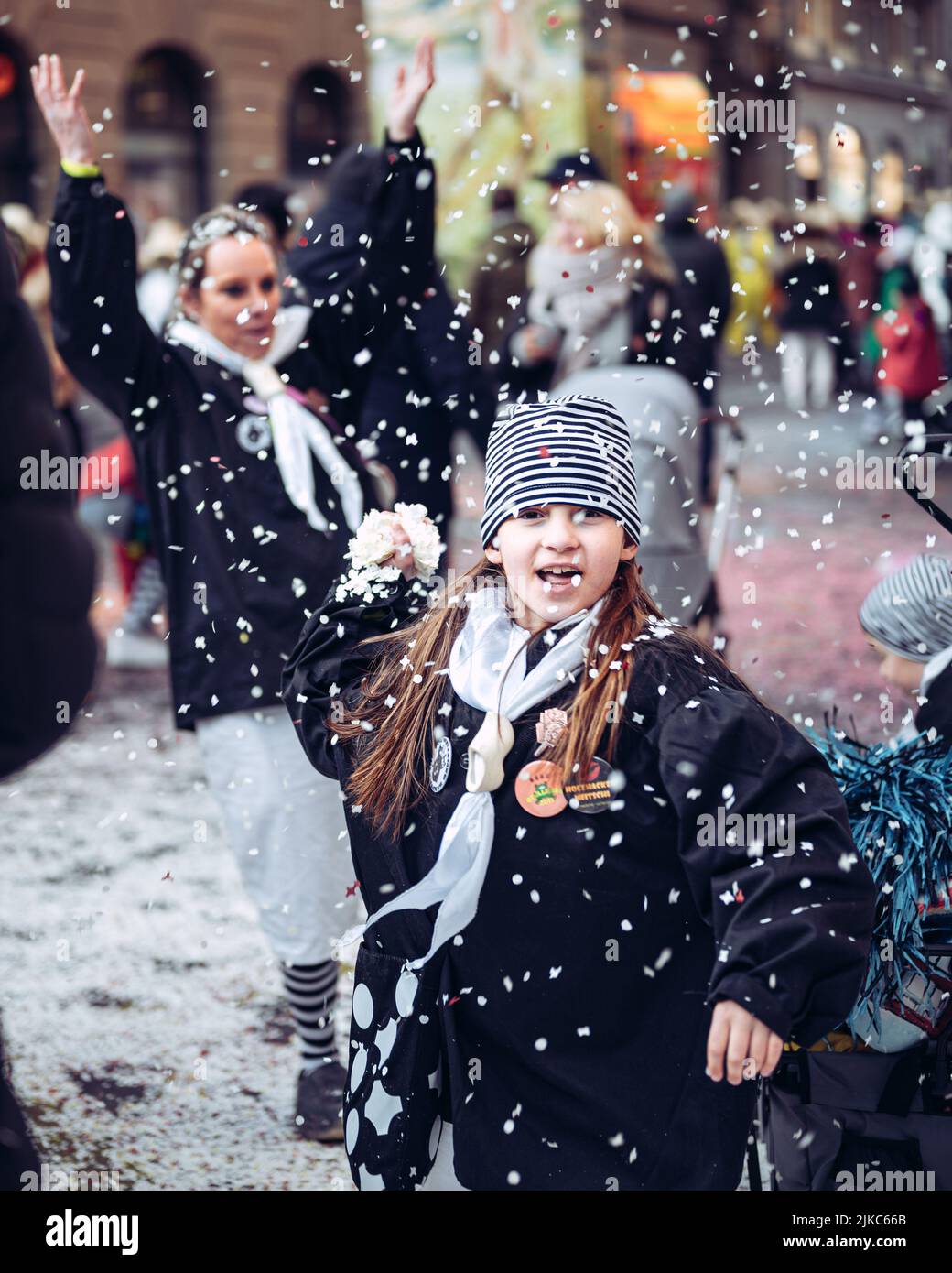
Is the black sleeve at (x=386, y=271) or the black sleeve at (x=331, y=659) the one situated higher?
the black sleeve at (x=386, y=271)

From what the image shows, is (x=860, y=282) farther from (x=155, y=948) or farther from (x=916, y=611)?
(x=916, y=611)

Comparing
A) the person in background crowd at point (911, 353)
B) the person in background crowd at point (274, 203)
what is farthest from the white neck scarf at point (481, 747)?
the person in background crowd at point (911, 353)

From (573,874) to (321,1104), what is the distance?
5.09ft

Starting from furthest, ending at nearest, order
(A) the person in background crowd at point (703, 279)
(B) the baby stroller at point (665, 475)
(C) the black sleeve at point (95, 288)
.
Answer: (A) the person in background crowd at point (703, 279) < (B) the baby stroller at point (665, 475) < (C) the black sleeve at point (95, 288)

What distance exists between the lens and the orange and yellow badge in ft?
8.10

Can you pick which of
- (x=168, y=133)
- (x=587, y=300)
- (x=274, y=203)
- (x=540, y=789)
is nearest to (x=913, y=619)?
(x=540, y=789)

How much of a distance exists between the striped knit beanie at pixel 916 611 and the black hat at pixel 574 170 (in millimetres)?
3133

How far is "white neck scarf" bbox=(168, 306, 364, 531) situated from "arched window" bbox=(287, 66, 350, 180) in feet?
61.1

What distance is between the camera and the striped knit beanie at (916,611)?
321 centimetres

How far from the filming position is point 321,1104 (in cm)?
373

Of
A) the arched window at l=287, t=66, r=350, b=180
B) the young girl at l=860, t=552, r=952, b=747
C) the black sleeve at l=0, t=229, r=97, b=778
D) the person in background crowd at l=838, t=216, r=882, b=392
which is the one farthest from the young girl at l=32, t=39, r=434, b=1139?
the arched window at l=287, t=66, r=350, b=180

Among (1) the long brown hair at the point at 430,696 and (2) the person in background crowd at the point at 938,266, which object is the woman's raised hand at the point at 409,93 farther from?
(2) the person in background crowd at the point at 938,266

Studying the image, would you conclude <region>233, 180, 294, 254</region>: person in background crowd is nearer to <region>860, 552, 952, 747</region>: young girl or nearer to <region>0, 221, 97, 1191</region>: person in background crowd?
<region>860, 552, 952, 747</region>: young girl
